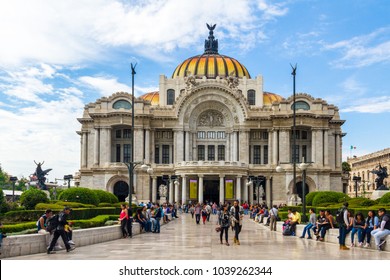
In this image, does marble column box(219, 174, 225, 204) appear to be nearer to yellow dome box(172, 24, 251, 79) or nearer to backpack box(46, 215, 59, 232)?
yellow dome box(172, 24, 251, 79)

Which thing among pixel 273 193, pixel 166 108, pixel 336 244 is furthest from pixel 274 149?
pixel 336 244

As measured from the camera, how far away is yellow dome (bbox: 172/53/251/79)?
10325 cm

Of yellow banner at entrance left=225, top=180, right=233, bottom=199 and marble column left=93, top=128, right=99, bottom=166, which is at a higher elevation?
marble column left=93, top=128, right=99, bottom=166

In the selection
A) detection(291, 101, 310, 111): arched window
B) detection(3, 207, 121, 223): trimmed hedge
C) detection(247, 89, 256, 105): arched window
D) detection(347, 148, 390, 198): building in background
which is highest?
detection(247, 89, 256, 105): arched window

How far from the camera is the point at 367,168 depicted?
126250 millimetres

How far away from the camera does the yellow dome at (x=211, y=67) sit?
103250 millimetres

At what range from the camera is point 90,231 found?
90.3 ft

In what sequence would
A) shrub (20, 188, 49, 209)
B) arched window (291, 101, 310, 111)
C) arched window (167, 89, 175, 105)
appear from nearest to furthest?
shrub (20, 188, 49, 209) < arched window (291, 101, 310, 111) < arched window (167, 89, 175, 105)

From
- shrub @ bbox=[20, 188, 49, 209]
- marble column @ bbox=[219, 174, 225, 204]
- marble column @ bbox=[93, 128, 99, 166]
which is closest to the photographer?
shrub @ bbox=[20, 188, 49, 209]

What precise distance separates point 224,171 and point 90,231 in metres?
58.3

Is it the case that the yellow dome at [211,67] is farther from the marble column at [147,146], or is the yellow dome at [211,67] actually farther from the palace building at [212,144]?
the marble column at [147,146]

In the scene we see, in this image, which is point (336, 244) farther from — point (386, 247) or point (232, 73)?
point (232, 73)

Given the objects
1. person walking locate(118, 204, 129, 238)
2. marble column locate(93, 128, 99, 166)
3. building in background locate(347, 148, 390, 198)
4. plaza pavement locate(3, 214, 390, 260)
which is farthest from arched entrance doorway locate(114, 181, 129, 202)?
plaza pavement locate(3, 214, 390, 260)

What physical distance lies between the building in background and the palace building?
1604 centimetres
